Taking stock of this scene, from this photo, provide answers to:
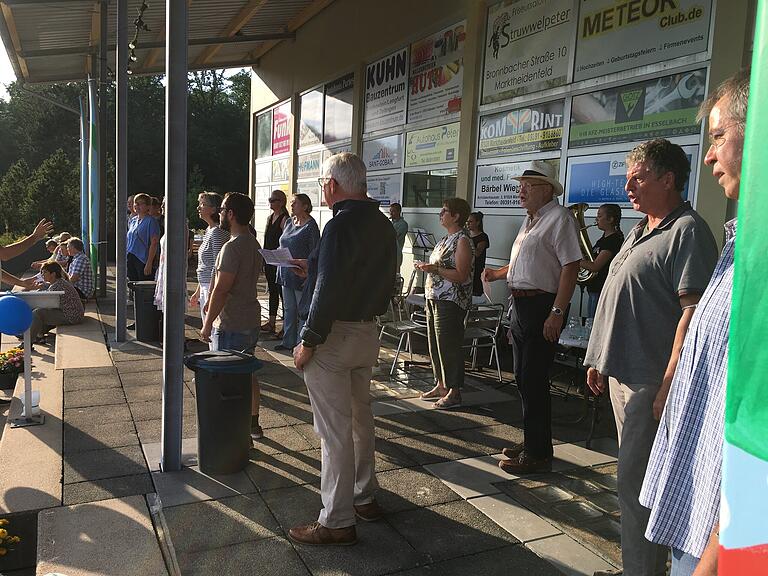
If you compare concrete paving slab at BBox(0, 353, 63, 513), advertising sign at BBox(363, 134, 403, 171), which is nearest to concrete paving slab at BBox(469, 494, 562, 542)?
concrete paving slab at BBox(0, 353, 63, 513)

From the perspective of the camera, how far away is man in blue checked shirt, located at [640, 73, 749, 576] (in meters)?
1.41

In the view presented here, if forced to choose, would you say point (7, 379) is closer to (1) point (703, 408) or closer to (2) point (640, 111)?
(1) point (703, 408)

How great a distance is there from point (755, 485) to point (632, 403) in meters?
2.01

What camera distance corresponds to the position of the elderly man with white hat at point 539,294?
12.8 ft

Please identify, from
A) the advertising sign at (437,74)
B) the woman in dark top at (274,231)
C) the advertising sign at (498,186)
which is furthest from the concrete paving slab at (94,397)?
the advertising sign at (437,74)

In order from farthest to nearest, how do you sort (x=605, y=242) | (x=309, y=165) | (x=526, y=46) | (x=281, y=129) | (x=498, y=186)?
(x=281, y=129), (x=309, y=165), (x=498, y=186), (x=526, y=46), (x=605, y=242)

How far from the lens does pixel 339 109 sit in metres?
13.5

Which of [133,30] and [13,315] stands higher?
[133,30]

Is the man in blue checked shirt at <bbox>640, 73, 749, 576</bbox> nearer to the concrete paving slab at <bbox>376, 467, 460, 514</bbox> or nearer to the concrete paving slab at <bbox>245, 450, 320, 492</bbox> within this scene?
the concrete paving slab at <bbox>376, 467, 460, 514</bbox>

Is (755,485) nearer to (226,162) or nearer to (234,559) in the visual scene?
(234,559)

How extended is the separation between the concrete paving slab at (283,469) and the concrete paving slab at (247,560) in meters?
0.68

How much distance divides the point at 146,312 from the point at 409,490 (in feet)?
17.7

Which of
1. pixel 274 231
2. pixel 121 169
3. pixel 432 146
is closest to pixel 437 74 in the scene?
pixel 432 146

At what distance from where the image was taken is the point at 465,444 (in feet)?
15.3
